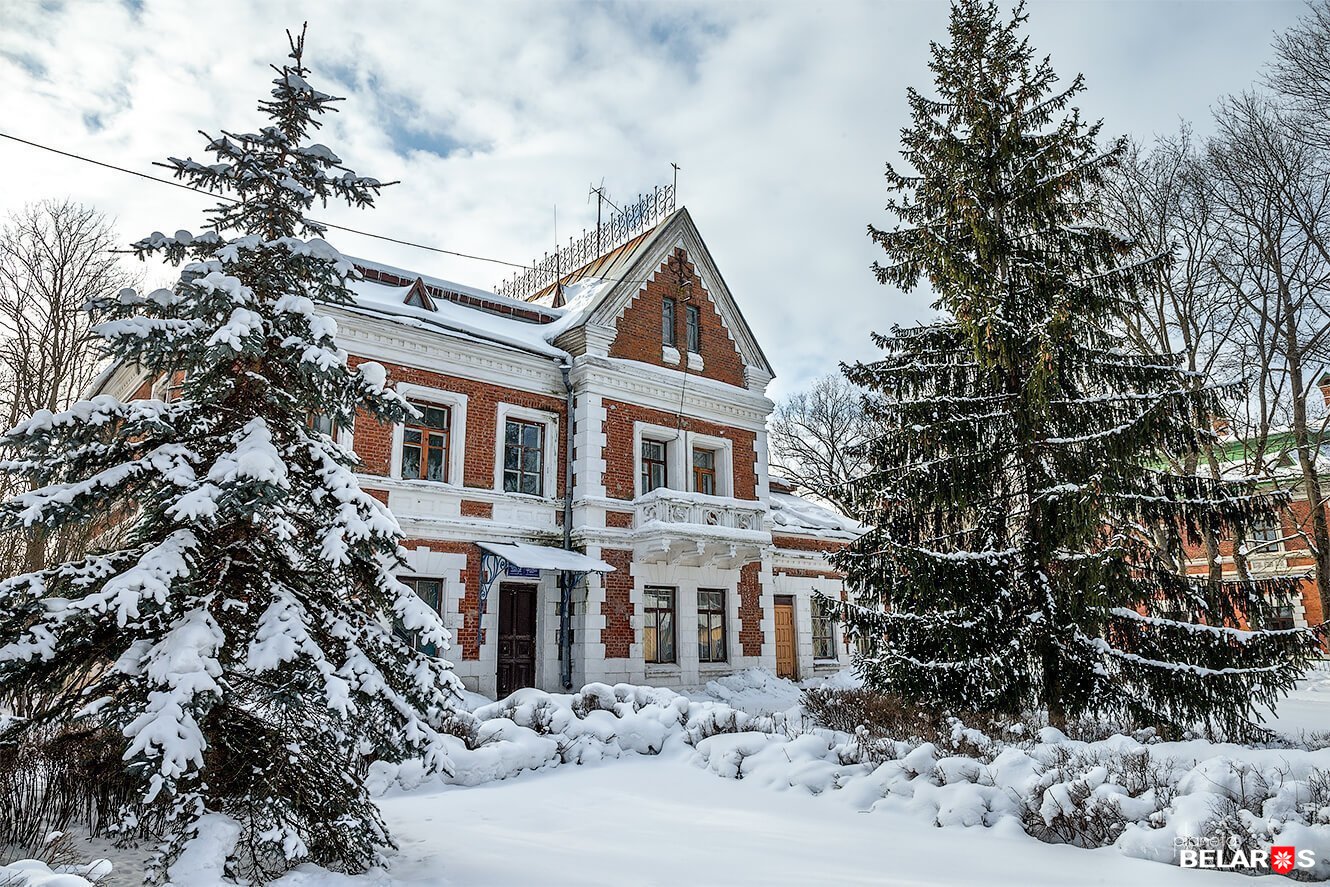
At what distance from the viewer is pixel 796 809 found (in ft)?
22.2

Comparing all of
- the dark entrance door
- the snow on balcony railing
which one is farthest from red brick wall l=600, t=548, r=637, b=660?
the dark entrance door

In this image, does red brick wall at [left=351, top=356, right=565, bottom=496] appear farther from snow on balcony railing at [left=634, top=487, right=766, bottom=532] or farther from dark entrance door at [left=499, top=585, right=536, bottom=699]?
dark entrance door at [left=499, top=585, right=536, bottom=699]

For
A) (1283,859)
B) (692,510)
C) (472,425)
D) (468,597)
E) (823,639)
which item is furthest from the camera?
(823,639)

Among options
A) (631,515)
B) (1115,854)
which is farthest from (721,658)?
(1115,854)

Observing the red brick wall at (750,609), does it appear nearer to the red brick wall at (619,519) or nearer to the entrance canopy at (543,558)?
the red brick wall at (619,519)

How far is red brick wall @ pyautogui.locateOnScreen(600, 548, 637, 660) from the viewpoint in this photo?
16703 millimetres

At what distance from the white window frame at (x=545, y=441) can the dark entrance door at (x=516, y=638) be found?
208 cm

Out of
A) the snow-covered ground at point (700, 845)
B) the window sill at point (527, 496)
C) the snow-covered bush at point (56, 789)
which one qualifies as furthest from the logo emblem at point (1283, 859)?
the window sill at point (527, 496)

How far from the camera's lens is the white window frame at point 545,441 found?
54.2 ft

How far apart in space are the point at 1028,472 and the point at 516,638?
417 inches

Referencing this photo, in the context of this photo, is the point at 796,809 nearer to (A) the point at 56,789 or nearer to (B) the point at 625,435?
(A) the point at 56,789

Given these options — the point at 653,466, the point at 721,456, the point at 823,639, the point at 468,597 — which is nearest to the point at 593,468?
the point at 653,466

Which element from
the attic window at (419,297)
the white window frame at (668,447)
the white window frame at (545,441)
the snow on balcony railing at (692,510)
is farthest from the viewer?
the white window frame at (668,447)

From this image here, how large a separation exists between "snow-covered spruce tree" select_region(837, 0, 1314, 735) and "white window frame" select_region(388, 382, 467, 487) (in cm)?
844
